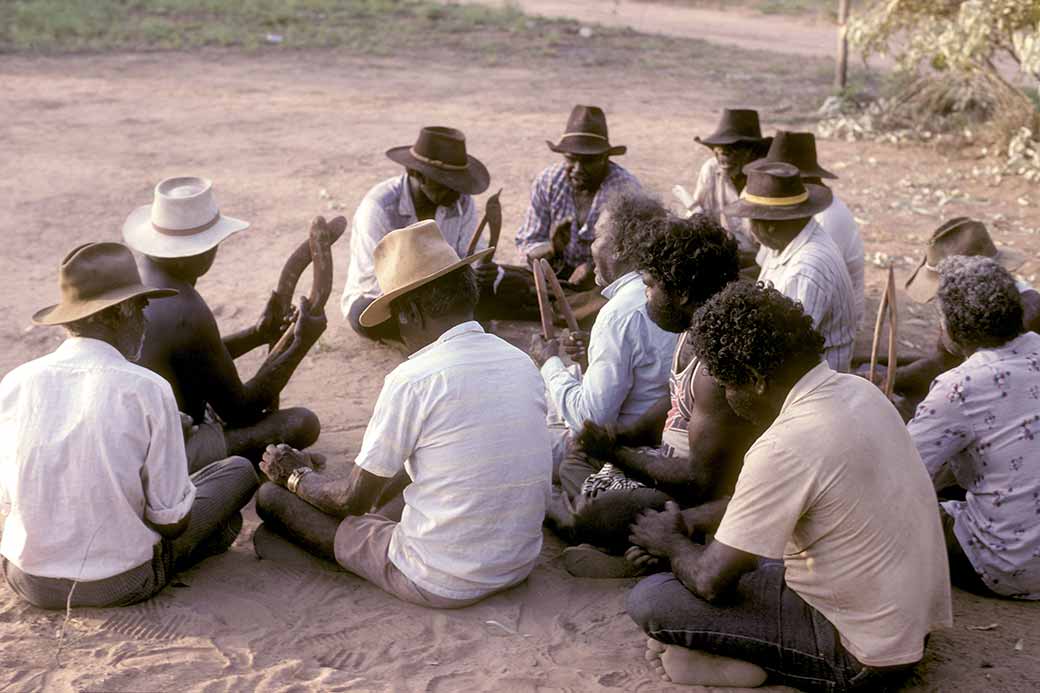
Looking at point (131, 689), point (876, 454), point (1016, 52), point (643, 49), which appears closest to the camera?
point (876, 454)

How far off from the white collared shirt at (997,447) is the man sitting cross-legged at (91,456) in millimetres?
2876

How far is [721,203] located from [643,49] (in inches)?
436

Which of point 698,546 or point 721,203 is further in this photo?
point 721,203

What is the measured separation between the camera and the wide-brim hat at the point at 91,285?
3.84 metres

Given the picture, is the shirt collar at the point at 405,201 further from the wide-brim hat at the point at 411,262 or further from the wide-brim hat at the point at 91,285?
the wide-brim hat at the point at 91,285

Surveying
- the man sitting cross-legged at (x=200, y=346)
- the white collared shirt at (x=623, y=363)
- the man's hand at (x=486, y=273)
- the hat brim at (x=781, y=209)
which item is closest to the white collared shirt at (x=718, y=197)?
the man's hand at (x=486, y=273)

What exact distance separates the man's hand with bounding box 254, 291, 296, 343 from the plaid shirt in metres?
2.09

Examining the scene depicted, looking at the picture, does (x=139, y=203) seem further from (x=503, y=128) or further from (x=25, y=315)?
(x=503, y=128)

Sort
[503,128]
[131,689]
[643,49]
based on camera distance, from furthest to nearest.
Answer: [643,49], [503,128], [131,689]

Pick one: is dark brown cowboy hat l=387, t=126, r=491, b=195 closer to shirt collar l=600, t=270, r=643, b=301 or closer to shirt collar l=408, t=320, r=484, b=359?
shirt collar l=600, t=270, r=643, b=301

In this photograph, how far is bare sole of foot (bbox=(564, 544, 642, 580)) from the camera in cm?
442

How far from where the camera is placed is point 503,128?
1259 cm

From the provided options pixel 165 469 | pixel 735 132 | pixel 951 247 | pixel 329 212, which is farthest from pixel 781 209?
pixel 329 212

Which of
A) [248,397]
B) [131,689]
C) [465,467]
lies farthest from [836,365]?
[131,689]
